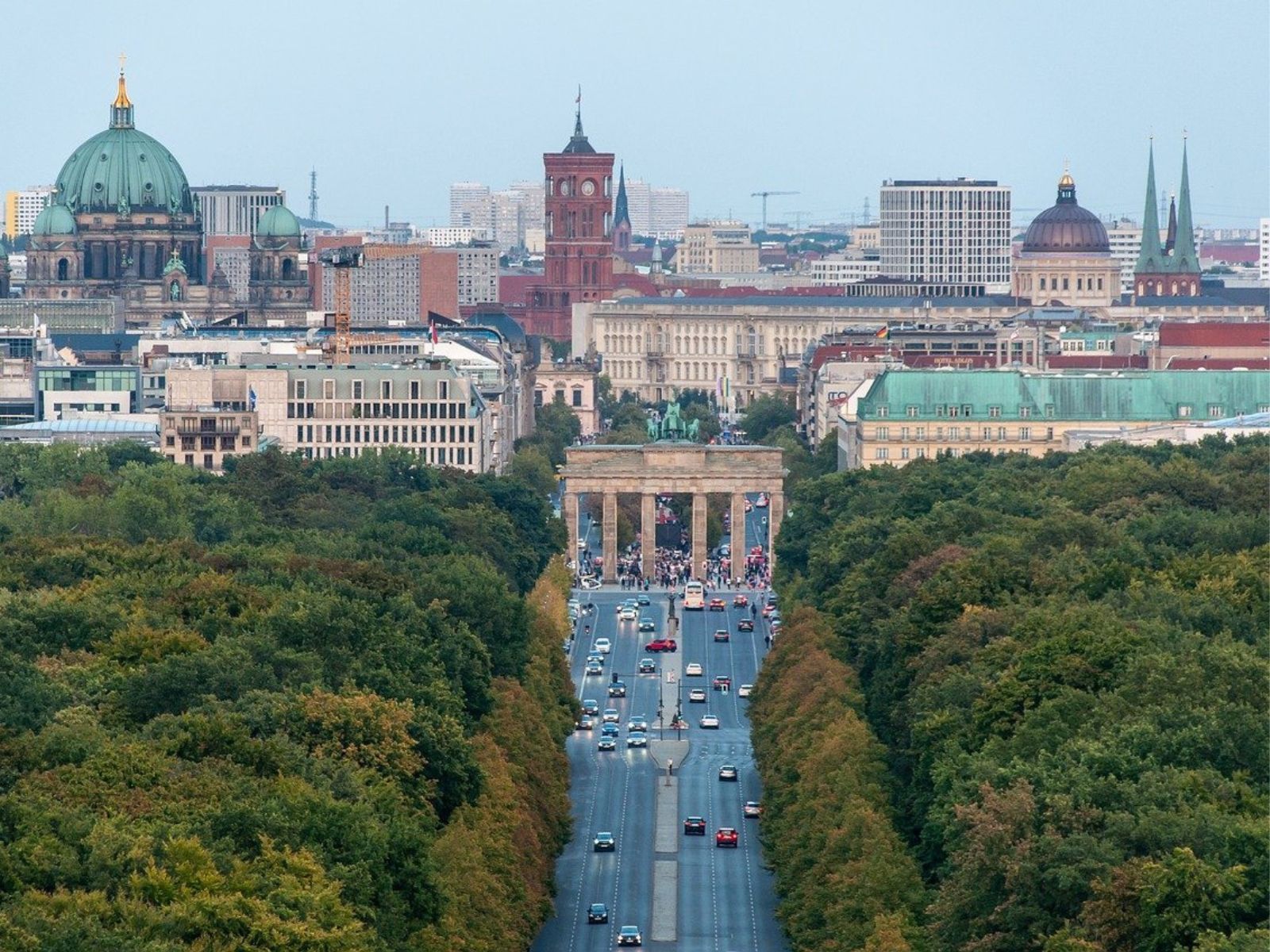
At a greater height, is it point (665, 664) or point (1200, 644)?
point (1200, 644)

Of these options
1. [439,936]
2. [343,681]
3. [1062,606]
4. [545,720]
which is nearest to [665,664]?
[545,720]

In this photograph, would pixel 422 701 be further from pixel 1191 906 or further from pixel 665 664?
pixel 665 664

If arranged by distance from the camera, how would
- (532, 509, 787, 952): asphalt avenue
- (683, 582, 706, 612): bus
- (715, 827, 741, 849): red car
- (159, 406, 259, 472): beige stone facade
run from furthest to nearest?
(159, 406, 259, 472): beige stone facade
(683, 582, 706, 612): bus
(715, 827, 741, 849): red car
(532, 509, 787, 952): asphalt avenue

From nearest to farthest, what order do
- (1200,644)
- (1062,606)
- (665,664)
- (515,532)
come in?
(1200,644)
(1062,606)
(665,664)
(515,532)

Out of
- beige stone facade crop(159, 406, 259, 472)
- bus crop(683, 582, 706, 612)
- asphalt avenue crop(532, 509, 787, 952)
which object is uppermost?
beige stone facade crop(159, 406, 259, 472)

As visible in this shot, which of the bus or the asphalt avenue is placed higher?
the asphalt avenue

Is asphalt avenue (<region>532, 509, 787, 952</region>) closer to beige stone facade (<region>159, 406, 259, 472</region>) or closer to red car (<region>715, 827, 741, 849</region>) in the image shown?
red car (<region>715, 827, 741, 849</region>)

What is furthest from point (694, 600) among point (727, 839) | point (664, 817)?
point (727, 839)

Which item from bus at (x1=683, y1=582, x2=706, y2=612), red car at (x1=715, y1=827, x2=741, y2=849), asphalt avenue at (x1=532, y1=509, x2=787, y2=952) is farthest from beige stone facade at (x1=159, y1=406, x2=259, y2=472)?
red car at (x1=715, y1=827, x2=741, y2=849)
